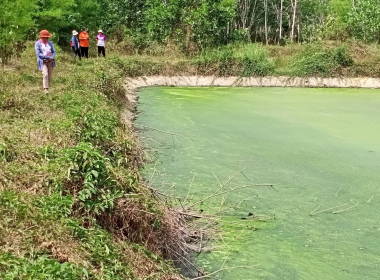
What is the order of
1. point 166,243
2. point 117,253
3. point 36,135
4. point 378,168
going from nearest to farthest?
point 117,253
point 166,243
point 36,135
point 378,168

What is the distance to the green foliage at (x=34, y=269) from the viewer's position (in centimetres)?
199

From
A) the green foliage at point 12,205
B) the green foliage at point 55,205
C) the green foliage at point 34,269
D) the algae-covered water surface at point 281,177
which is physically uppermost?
the green foliage at point 12,205

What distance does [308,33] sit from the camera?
24109 millimetres

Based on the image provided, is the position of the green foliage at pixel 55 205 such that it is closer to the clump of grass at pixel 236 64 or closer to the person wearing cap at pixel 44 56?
the person wearing cap at pixel 44 56

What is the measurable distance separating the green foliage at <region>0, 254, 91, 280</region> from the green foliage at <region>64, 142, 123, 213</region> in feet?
2.52

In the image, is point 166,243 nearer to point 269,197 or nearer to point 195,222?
point 195,222

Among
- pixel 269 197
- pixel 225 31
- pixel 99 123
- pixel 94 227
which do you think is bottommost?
pixel 269 197

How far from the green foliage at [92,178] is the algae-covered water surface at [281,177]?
0.82 m

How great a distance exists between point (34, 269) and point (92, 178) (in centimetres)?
109

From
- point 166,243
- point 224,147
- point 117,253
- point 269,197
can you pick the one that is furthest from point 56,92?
point 117,253

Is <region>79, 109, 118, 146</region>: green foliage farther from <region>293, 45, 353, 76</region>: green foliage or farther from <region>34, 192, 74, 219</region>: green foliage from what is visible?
<region>293, 45, 353, 76</region>: green foliage

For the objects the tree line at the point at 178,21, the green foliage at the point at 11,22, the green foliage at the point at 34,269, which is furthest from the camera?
the tree line at the point at 178,21

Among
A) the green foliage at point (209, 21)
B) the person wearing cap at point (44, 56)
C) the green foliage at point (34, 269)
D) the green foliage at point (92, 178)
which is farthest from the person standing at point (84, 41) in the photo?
the green foliage at point (34, 269)

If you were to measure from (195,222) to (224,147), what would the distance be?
9.38 feet
